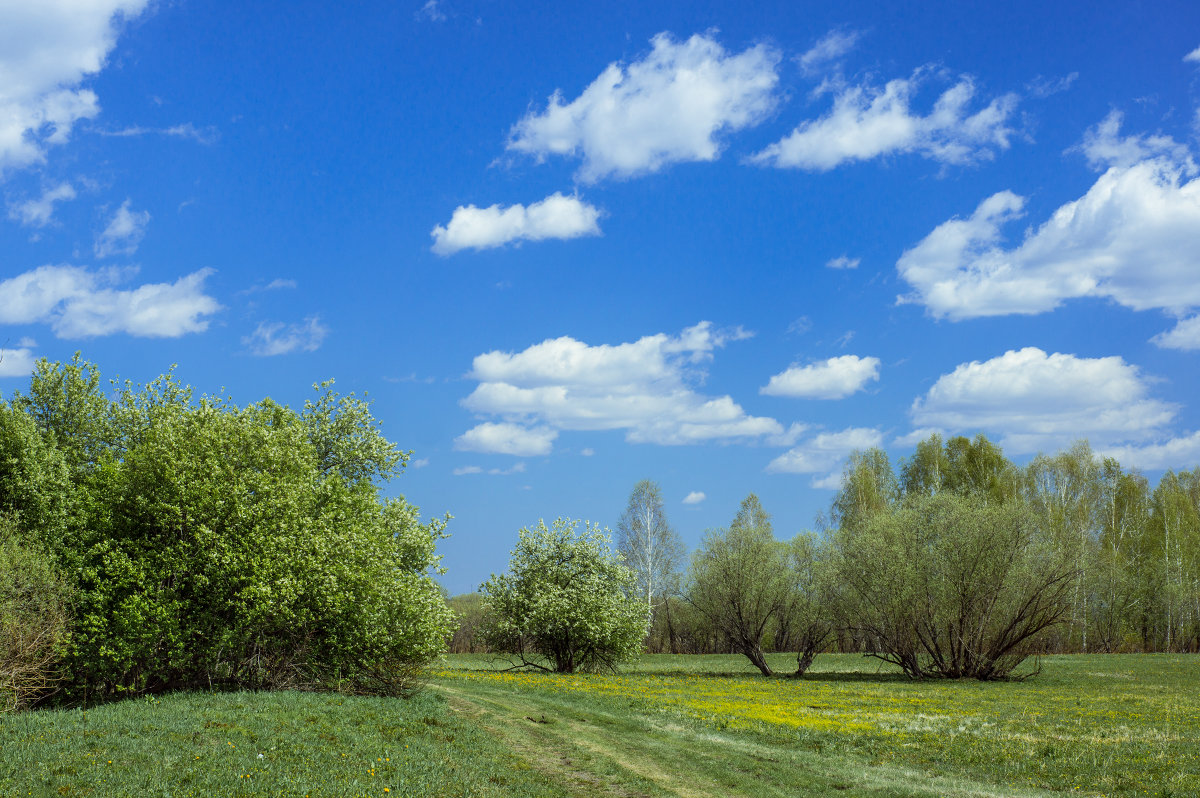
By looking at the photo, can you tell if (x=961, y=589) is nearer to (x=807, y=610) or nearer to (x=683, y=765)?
(x=807, y=610)

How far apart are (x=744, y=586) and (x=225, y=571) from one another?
105ft

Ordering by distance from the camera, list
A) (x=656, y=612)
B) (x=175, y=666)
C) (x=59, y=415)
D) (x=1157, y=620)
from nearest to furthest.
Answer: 1. (x=175, y=666)
2. (x=59, y=415)
3. (x=1157, y=620)
4. (x=656, y=612)

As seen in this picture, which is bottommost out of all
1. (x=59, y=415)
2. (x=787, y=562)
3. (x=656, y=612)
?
(x=656, y=612)

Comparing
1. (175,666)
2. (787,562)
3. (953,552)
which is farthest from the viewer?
(787,562)

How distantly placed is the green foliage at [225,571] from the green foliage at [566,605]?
16.4m

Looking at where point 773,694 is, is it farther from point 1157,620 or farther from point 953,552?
point 1157,620

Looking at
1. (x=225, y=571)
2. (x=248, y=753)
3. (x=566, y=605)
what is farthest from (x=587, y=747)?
(x=566, y=605)

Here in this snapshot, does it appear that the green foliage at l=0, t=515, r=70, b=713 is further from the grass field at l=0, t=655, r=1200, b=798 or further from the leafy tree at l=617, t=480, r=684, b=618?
the leafy tree at l=617, t=480, r=684, b=618

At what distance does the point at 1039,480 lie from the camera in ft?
264

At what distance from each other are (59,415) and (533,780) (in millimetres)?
29060

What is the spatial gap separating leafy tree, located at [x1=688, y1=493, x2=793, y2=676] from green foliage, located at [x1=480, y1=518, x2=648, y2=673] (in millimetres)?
4792

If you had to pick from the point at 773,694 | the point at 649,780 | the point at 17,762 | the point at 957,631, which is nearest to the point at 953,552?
the point at 957,631

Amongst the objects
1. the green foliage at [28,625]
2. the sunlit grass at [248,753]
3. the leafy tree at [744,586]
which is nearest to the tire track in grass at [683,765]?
the sunlit grass at [248,753]

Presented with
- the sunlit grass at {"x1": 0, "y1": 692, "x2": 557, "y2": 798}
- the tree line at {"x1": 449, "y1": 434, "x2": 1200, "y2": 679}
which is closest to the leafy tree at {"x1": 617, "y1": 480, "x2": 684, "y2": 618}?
the tree line at {"x1": 449, "y1": 434, "x2": 1200, "y2": 679}
